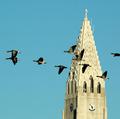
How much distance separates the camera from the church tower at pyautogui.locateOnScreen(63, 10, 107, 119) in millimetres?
129375

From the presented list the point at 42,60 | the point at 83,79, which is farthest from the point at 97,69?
the point at 42,60

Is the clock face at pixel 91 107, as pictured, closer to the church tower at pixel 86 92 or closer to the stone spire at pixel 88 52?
the church tower at pixel 86 92

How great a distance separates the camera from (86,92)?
130m

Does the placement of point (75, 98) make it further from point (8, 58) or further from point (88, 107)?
point (8, 58)

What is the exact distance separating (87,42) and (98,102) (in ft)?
35.0

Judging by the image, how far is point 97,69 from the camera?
426 feet

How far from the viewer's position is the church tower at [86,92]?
129375 millimetres

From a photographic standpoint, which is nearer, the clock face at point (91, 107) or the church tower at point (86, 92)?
the church tower at point (86, 92)

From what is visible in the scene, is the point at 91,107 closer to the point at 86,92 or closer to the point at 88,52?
the point at 86,92

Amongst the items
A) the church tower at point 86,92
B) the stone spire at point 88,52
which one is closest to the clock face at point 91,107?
the church tower at point 86,92

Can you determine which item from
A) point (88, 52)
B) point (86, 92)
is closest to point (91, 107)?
point (86, 92)

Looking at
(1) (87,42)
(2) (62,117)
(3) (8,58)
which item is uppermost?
(1) (87,42)

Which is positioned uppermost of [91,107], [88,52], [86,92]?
[88,52]

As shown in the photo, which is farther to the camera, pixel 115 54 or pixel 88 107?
pixel 88 107
